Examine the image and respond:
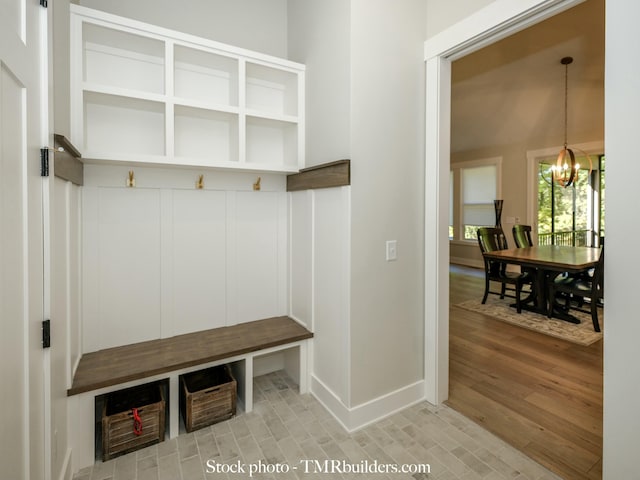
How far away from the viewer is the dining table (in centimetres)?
369

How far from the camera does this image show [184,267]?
229 cm

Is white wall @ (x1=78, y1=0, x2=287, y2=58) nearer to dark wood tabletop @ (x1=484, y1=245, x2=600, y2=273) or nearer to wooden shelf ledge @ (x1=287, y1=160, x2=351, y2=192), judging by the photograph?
wooden shelf ledge @ (x1=287, y1=160, x2=351, y2=192)

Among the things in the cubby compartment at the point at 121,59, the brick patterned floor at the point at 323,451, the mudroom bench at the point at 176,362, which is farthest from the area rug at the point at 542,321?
the cubby compartment at the point at 121,59

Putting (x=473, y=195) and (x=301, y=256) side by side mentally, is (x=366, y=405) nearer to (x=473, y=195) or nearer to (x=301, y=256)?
(x=301, y=256)

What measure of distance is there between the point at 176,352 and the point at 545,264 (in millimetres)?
3881

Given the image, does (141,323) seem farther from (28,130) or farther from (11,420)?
(28,130)

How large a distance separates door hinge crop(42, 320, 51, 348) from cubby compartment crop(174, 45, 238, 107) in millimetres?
1496

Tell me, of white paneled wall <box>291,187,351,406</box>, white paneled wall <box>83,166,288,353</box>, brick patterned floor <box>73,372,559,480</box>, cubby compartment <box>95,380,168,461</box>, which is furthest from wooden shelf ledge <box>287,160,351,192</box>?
cubby compartment <box>95,380,168,461</box>

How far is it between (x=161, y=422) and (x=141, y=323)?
617mm

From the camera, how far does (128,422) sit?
5.91 ft

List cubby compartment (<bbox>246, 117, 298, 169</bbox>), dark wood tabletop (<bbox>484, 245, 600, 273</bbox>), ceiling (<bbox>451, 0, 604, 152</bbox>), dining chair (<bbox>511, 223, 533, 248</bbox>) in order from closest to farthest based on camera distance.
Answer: cubby compartment (<bbox>246, 117, 298, 169</bbox>), dark wood tabletop (<bbox>484, 245, 600, 273</bbox>), ceiling (<bbox>451, 0, 604, 152</bbox>), dining chair (<bbox>511, 223, 533, 248</bbox>)

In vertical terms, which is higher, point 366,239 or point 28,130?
point 28,130

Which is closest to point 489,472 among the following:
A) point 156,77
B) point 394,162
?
point 394,162

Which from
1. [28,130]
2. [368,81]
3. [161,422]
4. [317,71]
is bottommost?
[161,422]
